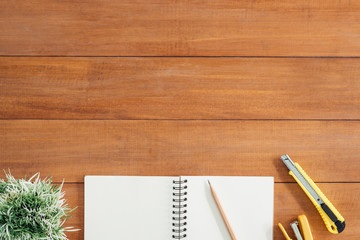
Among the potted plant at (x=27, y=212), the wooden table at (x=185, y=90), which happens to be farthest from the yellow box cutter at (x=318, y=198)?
the potted plant at (x=27, y=212)

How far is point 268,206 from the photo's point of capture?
0.66 metres

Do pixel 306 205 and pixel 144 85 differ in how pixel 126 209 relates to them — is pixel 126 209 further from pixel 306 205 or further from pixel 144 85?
pixel 306 205

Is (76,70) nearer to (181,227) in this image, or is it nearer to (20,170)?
(20,170)

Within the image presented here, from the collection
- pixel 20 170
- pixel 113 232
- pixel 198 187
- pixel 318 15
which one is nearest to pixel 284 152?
pixel 198 187

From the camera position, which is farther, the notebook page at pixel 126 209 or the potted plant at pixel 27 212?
the notebook page at pixel 126 209

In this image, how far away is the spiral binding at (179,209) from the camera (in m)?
0.65

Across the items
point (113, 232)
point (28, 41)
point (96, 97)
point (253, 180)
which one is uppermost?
point (28, 41)

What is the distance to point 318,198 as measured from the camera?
0.64 meters

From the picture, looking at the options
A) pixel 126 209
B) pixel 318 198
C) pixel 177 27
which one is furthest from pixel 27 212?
pixel 318 198

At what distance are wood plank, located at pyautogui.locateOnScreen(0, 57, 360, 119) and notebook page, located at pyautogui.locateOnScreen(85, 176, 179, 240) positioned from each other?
145 millimetres

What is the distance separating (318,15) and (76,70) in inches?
20.8

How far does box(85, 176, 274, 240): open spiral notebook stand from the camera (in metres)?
0.66

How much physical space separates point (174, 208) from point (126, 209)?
10cm

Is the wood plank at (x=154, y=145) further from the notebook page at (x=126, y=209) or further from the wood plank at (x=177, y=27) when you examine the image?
the wood plank at (x=177, y=27)
